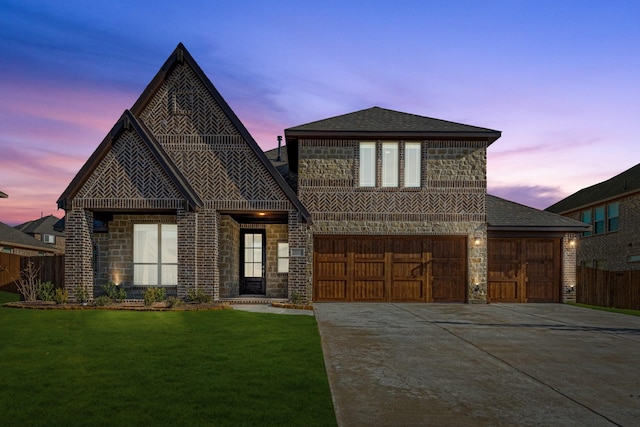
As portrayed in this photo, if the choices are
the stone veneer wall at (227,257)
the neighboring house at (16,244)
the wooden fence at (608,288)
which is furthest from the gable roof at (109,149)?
the neighboring house at (16,244)

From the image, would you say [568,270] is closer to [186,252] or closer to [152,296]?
[186,252]

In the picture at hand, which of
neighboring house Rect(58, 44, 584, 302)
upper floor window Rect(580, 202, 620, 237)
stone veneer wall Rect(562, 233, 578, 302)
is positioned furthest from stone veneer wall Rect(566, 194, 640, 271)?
neighboring house Rect(58, 44, 584, 302)

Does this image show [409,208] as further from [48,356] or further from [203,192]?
[48,356]

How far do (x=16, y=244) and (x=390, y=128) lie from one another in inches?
1393

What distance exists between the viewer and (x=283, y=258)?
763 inches

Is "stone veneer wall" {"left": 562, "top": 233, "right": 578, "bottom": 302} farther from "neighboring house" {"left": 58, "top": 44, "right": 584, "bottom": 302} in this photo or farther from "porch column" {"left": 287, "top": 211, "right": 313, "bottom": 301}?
"porch column" {"left": 287, "top": 211, "right": 313, "bottom": 301}

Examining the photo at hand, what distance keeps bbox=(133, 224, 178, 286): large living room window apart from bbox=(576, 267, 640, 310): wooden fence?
1576cm

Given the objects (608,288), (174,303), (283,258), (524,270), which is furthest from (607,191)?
(174,303)

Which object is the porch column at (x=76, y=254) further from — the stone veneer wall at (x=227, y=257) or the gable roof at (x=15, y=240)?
the gable roof at (x=15, y=240)

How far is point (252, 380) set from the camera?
6.65 m

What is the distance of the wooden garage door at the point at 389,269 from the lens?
18688 millimetres

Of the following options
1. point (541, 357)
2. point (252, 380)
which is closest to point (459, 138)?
point (541, 357)

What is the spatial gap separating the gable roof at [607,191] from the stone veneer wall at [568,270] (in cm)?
823

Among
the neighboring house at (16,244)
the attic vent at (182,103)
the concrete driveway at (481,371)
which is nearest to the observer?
the concrete driveway at (481,371)
